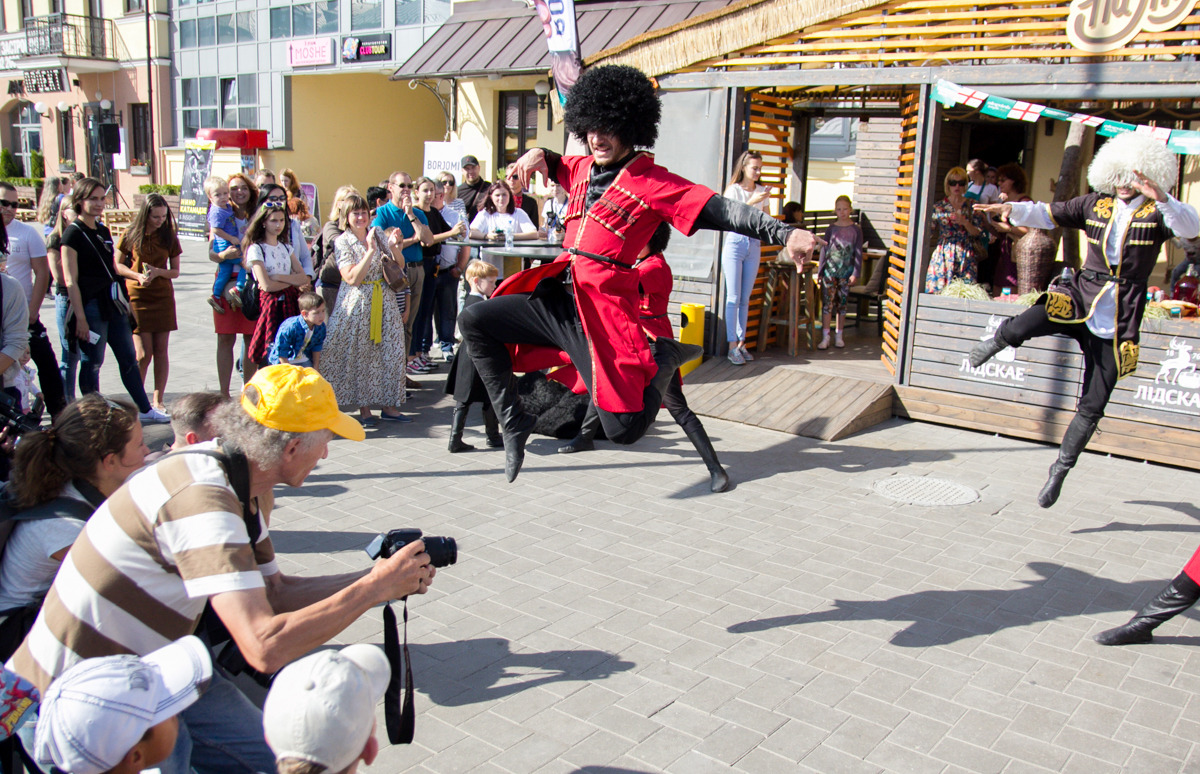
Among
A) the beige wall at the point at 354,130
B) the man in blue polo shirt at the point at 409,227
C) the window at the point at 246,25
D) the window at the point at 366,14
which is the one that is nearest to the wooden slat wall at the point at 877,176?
the man in blue polo shirt at the point at 409,227

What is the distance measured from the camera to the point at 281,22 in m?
23.6

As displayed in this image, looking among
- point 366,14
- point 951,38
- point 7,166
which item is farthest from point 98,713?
point 7,166

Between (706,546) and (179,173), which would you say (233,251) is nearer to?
(706,546)

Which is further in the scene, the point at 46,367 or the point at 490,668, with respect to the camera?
the point at 46,367

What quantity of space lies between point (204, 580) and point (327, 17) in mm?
22863

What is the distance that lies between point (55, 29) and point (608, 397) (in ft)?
105

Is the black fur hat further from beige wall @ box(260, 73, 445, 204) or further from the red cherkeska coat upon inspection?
beige wall @ box(260, 73, 445, 204)

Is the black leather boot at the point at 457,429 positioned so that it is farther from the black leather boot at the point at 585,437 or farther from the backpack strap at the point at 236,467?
the backpack strap at the point at 236,467

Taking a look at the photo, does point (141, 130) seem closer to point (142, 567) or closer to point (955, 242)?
point (955, 242)

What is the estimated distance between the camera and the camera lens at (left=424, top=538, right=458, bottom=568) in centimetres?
274

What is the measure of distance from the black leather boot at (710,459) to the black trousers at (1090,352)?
6.44ft

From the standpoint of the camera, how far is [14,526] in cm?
268

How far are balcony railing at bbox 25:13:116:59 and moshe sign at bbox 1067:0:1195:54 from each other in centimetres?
2875

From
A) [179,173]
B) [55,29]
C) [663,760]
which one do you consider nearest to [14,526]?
[663,760]
